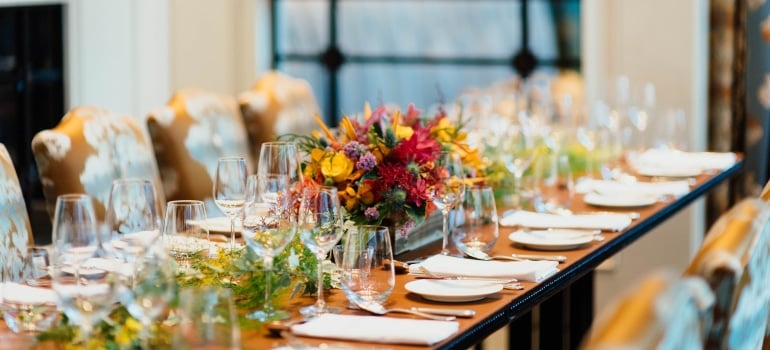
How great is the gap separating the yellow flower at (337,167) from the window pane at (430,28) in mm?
3091

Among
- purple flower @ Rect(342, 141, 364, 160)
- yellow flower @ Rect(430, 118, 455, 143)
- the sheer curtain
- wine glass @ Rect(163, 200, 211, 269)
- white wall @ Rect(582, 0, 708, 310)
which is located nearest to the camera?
wine glass @ Rect(163, 200, 211, 269)

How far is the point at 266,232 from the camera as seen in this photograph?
85.0 inches

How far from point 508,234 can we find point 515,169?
0.50 meters

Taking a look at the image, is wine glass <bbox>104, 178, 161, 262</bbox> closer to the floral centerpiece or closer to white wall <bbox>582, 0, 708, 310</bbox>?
the floral centerpiece

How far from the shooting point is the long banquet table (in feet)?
6.58

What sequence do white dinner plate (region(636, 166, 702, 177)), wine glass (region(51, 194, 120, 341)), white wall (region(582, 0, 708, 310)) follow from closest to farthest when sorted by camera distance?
wine glass (region(51, 194, 120, 341)) → white dinner plate (region(636, 166, 702, 177)) → white wall (region(582, 0, 708, 310))

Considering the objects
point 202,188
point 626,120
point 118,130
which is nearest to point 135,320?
point 118,130

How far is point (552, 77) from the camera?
18.1 feet

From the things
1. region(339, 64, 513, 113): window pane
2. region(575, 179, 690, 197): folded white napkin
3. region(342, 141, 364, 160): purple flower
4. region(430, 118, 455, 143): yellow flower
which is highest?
region(339, 64, 513, 113): window pane

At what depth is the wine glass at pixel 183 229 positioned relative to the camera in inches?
89.7

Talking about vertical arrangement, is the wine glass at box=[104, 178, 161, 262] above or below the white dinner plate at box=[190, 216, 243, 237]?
above

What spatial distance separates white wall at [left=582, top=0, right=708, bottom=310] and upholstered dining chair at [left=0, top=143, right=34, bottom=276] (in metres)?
2.89

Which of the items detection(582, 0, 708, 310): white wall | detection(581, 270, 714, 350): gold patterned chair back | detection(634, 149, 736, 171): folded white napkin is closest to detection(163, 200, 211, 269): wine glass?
detection(581, 270, 714, 350): gold patterned chair back

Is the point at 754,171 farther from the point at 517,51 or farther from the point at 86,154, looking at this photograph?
the point at 86,154
